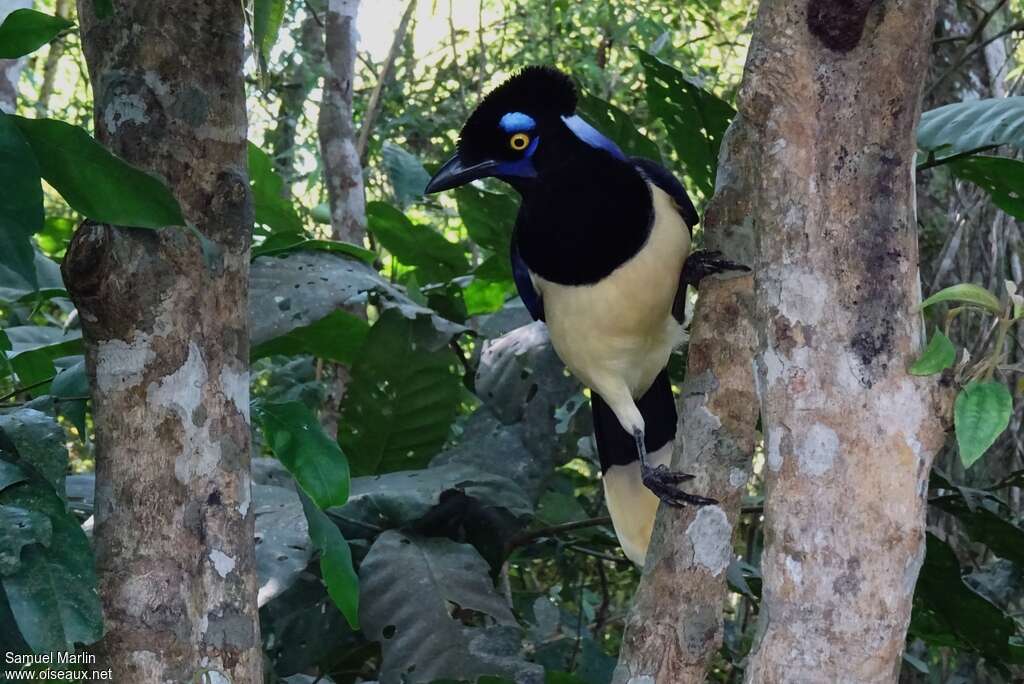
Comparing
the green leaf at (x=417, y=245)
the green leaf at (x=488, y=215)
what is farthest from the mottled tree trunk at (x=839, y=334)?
the green leaf at (x=417, y=245)

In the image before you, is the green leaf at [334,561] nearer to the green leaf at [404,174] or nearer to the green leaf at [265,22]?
the green leaf at [265,22]

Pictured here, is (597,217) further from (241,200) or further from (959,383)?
(959,383)

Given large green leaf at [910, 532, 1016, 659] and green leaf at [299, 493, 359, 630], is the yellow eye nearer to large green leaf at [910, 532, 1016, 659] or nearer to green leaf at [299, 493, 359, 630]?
green leaf at [299, 493, 359, 630]

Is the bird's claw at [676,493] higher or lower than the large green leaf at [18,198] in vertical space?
lower

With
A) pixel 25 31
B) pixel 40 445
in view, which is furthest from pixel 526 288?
pixel 25 31

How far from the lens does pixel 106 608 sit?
1.51 m

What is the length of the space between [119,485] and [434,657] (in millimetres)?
814

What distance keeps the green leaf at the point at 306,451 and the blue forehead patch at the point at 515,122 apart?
2.40 ft

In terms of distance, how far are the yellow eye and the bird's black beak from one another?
50mm

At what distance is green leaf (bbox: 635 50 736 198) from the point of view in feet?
8.18

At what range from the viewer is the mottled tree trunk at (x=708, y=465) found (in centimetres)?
148

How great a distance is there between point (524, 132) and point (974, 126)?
86cm

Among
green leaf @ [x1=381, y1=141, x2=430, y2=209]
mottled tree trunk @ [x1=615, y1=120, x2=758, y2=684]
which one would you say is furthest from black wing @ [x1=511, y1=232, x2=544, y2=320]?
green leaf @ [x1=381, y1=141, x2=430, y2=209]

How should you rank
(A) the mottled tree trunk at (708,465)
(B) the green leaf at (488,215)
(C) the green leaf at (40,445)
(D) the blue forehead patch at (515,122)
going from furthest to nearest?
1. (B) the green leaf at (488,215)
2. (D) the blue forehead patch at (515,122)
3. (C) the green leaf at (40,445)
4. (A) the mottled tree trunk at (708,465)
